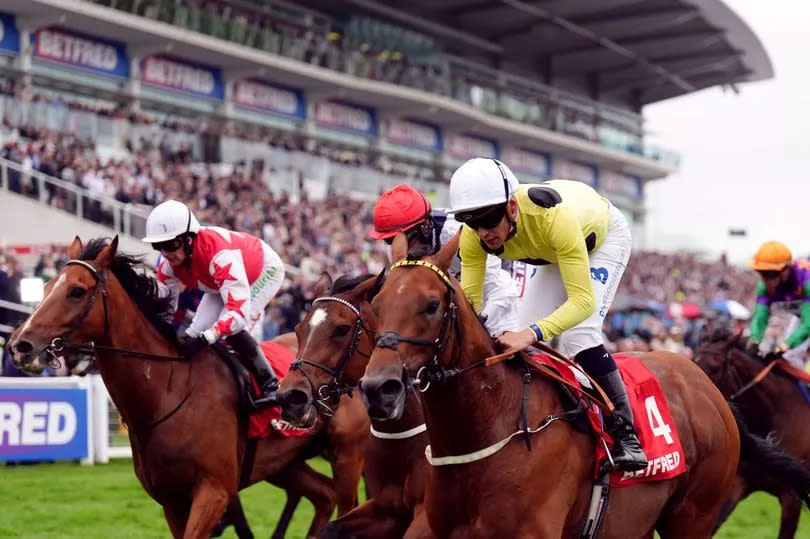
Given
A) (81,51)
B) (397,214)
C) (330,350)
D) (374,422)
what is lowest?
(374,422)

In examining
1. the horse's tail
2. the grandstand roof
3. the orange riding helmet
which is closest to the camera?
the horse's tail

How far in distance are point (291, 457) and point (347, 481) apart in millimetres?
356

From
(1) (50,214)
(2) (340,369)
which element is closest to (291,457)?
(2) (340,369)

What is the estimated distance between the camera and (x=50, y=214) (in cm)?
1558

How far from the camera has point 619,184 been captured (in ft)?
147

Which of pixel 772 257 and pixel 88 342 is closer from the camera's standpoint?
pixel 88 342

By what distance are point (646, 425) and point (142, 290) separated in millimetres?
2700

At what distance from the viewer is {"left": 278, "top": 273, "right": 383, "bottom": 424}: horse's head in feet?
14.8

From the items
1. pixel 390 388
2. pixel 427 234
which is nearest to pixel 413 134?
pixel 427 234

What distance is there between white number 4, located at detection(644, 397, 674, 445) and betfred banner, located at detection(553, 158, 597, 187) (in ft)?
114

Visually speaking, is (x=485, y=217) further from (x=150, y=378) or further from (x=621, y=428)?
(x=150, y=378)

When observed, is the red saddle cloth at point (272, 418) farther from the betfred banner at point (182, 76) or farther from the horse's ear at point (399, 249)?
the betfred banner at point (182, 76)

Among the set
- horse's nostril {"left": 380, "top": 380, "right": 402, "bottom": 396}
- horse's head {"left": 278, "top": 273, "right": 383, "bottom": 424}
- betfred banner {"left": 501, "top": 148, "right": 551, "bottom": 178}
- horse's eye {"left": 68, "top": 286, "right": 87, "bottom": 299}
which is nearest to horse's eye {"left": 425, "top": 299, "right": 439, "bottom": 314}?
horse's nostril {"left": 380, "top": 380, "right": 402, "bottom": 396}

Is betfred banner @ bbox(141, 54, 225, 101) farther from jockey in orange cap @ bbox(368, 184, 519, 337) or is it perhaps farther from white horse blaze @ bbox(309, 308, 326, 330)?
white horse blaze @ bbox(309, 308, 326, 330)
